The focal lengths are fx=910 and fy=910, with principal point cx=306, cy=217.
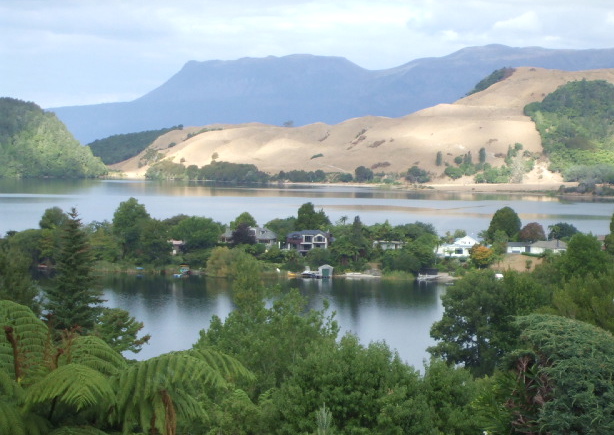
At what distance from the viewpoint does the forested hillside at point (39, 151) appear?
12250 cm

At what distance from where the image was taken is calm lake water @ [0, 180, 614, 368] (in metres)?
24.2

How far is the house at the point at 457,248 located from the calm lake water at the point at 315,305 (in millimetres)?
5340

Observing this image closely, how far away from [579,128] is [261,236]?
84.6 meters

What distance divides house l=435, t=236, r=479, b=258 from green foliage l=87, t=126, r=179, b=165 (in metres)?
117

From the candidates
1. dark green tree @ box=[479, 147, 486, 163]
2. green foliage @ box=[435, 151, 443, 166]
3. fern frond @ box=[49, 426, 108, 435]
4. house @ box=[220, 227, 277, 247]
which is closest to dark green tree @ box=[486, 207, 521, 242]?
house @ box=[220, 227, 277, 247]

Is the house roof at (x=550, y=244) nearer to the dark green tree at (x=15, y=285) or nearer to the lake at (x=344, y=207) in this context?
the lake at (x=344, y=207)

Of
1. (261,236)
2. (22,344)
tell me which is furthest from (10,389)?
(261,236)

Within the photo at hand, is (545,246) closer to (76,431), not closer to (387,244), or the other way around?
(387,244)

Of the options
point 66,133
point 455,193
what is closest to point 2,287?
point 455,193

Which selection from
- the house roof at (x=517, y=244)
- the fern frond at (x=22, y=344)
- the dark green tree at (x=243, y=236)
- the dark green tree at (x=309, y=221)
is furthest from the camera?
the dark green tree at (x=309, y=221)

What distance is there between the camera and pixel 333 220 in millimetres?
53062

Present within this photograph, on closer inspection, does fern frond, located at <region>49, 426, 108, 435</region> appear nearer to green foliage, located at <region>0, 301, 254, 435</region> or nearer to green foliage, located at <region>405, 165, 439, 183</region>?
green foliage, located at <region>0, 301, 254, 435</region>

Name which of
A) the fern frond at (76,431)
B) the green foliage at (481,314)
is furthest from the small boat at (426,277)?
the fern frond at (76,431)

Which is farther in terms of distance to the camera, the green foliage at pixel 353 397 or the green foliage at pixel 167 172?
the green foliage at pixel 167 172
